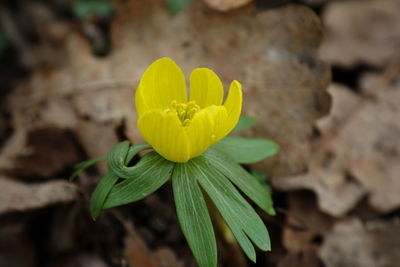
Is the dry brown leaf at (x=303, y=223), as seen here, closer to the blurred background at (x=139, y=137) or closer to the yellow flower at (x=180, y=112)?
the blurred background at (x=139, y=137)

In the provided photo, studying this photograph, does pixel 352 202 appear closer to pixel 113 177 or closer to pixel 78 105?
pixel 113 177

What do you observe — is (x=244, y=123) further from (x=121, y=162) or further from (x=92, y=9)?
(x=92, y=9)

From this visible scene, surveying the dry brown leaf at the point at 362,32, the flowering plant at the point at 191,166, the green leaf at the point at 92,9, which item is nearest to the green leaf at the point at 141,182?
the flowering plant at the point at 191,166

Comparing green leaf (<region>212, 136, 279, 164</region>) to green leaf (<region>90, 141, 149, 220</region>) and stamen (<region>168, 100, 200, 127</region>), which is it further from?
green leaf (<region>90, 141, 149, 220</region>)

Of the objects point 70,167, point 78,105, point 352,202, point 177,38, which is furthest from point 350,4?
point 70,167

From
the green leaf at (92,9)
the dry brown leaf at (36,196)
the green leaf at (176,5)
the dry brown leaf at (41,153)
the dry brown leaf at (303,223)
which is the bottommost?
the dry brown leaf at (303,223)

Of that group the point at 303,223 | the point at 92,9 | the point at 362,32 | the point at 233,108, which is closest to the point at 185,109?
the point at 233,108

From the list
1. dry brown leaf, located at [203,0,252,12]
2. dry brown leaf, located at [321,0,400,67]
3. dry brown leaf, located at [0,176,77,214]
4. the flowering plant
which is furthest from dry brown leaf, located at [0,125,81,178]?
dry brown leaf, located at [321,0,400,67]
